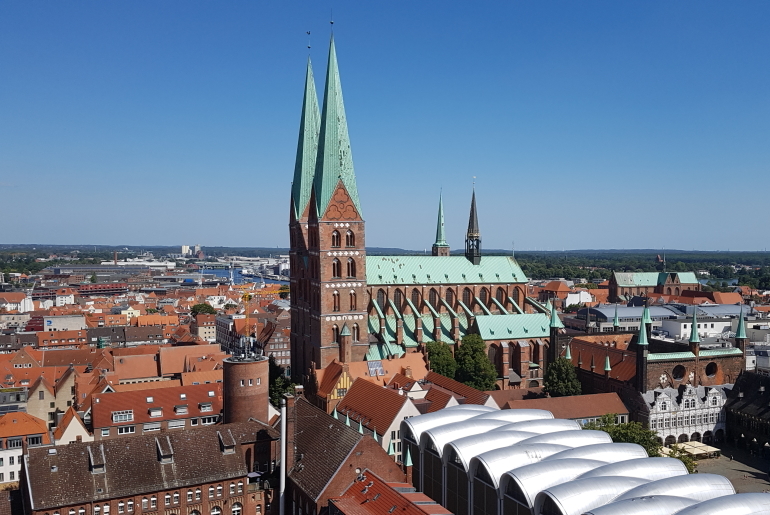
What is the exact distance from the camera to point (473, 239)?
113 metres

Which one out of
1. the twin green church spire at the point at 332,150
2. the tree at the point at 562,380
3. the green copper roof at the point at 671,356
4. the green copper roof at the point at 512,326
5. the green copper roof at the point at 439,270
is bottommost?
the tree at the point at 562,380

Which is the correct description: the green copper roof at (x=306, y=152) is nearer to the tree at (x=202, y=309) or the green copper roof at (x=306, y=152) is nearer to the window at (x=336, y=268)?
the window at (x=336, y=268)

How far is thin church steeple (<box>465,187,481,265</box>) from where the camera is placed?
4339 inches

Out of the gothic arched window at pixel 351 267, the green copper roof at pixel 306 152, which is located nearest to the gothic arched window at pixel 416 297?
the gothic arched window at pixel 351 267

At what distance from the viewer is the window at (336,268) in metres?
89.6

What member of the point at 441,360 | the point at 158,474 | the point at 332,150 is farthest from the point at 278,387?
the point at 158,474

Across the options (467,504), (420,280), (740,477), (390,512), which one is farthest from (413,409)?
(420,280)

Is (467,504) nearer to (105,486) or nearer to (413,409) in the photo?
(413,409)

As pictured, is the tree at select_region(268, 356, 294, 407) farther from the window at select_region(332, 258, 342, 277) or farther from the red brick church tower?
the window at select_region(332, 258, 342, 277)

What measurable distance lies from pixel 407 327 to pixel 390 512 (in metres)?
58.2

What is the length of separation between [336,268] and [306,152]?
17854 mm

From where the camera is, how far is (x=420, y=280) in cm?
10300

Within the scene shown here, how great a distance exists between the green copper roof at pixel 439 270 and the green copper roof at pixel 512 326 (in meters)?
9.73

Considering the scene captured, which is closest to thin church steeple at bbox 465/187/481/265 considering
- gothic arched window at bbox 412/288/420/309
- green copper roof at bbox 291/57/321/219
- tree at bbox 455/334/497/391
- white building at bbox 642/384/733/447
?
gothic arched window at bbox 412/288/420/309
